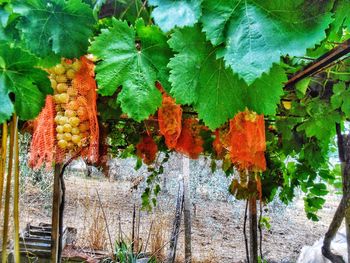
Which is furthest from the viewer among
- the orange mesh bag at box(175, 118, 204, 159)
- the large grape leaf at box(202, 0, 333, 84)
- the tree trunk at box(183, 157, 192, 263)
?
→ the tree trunk at box(183, 157, 192, 263)

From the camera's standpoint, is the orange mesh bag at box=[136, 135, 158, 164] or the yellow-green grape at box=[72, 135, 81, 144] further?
the orange mesh bag at box=[136, 135, 158, 164]

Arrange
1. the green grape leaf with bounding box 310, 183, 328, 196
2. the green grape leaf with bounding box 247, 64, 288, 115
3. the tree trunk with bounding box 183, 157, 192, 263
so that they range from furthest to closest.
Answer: the tree trunk with bounding box 183, 157, 192, 263
the green grape leaf with bounding box 310, 183, 328, 196
the green grape leaf with bounding box 247, 64, 288, 115

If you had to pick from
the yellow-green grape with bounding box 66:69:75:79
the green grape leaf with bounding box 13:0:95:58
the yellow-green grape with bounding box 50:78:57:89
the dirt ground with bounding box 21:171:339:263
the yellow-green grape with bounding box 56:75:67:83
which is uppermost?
the green grape leaf with bounding box 13:0:95:58

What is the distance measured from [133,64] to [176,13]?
19 centimetres

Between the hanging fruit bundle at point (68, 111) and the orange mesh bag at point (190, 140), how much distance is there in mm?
1124

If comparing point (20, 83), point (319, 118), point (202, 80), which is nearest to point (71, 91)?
point (20, 83)

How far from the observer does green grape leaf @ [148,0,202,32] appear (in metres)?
0.52

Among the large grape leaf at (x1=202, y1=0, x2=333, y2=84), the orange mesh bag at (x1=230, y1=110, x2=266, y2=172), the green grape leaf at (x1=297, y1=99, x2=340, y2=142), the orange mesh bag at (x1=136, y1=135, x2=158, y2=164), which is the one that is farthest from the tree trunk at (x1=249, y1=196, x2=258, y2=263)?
the large grape leaf at (x1=202, y1=0, x2=333, y2=84)

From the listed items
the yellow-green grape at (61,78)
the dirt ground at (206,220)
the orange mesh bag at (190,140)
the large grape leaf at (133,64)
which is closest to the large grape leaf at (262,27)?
the large grape leaf at (133,64)

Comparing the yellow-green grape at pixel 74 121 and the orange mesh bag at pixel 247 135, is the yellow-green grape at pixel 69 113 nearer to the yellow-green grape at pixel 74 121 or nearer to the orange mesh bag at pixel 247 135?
the yellow-green grape at pixel 74 121

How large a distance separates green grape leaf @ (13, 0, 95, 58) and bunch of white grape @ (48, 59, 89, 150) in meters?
0.08

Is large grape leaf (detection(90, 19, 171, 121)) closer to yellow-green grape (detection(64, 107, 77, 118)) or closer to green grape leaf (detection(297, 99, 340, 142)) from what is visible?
yellow-green grape (detection(64, 107, 77, 118))

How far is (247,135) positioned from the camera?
1.18 m

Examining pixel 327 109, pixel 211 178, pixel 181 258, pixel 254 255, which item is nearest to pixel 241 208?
pixel 211 178
